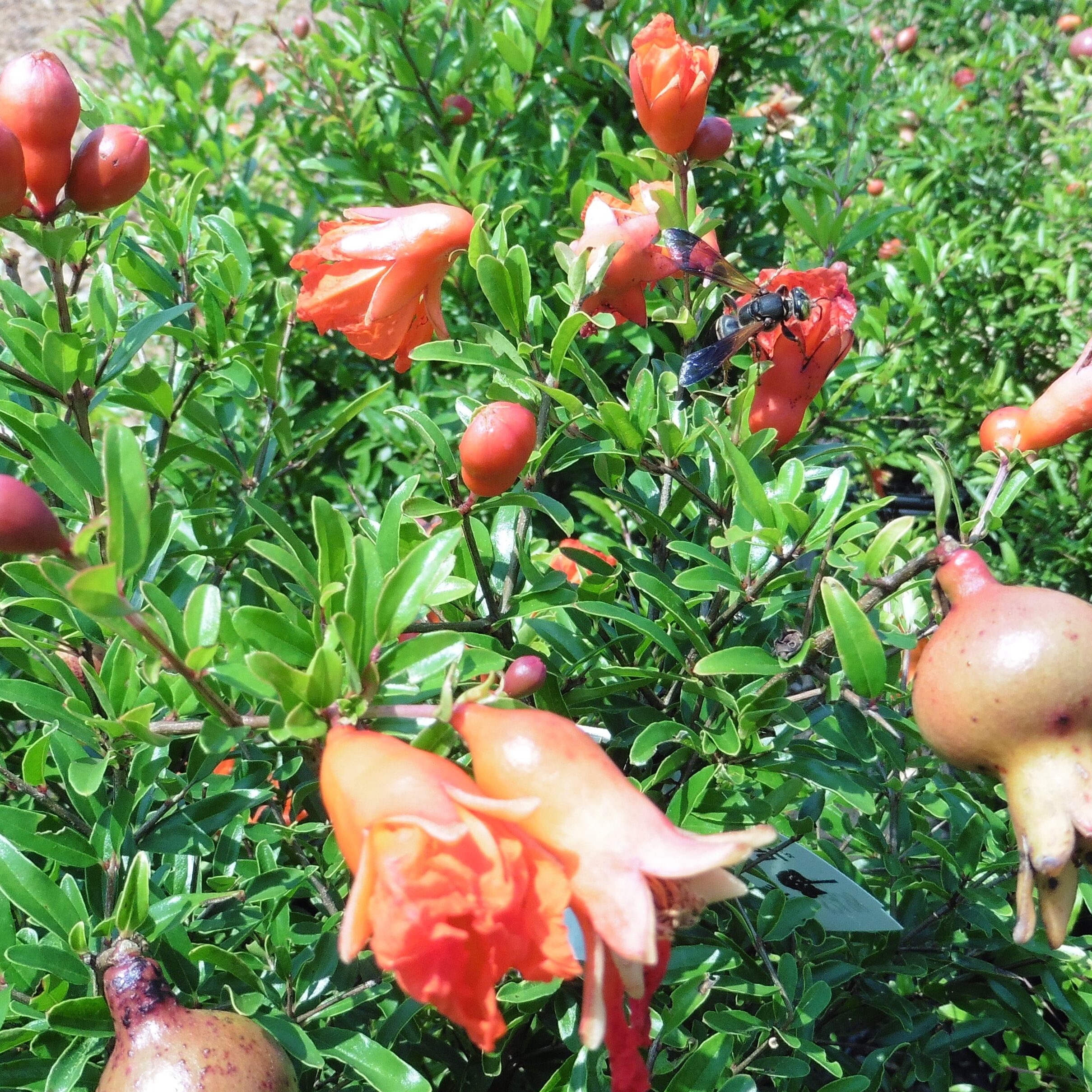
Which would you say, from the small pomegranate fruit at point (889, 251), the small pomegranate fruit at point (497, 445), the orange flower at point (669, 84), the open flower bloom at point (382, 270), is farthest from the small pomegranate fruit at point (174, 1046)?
the small pomegranate fruit at point (889, 251)

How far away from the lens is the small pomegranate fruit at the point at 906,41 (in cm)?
341

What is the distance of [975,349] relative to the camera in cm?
246

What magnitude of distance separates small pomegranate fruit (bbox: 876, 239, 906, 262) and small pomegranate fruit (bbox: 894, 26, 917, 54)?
126 centimetres

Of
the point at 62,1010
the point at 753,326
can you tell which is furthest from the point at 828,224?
the point at 62,1010

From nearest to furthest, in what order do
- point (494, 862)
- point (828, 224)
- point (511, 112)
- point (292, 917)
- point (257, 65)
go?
point (494, 862)
point (292, 917)
point (828, 224)
point (511, 112)
point (257, 65)

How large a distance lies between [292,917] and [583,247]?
817mm

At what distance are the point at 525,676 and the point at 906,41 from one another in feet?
11.7

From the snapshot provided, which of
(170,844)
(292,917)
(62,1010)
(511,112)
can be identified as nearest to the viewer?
(62,1010)

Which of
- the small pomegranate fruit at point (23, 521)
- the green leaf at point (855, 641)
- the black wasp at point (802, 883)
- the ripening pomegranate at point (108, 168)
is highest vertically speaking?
the ripening pomegranate at point (108, 168)

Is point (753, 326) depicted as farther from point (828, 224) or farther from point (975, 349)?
point (975, 349)

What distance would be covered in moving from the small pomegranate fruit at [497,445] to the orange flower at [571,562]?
39 centimetres

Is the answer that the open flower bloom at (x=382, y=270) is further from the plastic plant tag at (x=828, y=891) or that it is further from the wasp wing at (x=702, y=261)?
the plastic plant tag at (x=828, y=891)

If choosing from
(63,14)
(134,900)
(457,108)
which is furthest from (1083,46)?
(63,14)

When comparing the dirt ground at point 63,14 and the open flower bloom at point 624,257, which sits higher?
the open flower bloom at point 624,257
